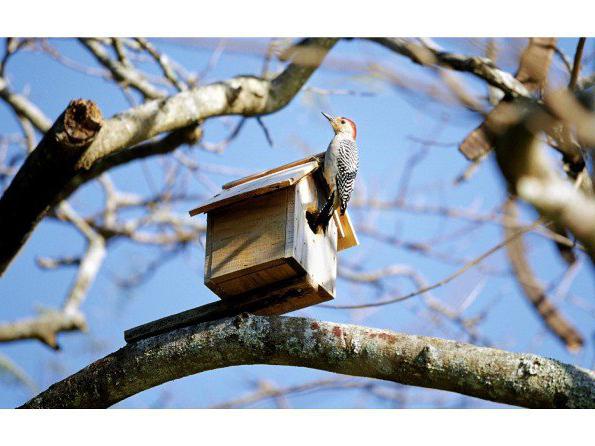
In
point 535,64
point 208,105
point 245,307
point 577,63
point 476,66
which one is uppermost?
point 535,64

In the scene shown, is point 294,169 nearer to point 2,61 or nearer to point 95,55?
A: point 95,55

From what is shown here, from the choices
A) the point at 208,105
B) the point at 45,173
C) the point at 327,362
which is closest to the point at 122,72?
the point at 208,105

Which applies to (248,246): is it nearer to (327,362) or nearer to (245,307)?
(245,307)

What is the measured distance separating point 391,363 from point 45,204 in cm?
192

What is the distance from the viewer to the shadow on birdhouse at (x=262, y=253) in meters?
3.10

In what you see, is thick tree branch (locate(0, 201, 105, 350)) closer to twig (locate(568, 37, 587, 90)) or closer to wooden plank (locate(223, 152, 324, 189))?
wooden plank (locate(223, 152, 324, 189))

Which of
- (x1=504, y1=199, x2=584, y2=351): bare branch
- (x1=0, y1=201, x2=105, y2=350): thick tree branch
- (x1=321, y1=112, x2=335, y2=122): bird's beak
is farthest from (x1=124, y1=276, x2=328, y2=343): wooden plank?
(x1=0, y1=201, x2=105, y2=350): thick tree branch

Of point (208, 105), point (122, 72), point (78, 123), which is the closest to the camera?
point (78, 123)

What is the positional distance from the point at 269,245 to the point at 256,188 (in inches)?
10.6

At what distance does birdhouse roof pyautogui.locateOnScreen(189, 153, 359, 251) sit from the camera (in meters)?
3.22

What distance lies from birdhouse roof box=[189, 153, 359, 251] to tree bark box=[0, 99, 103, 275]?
600 mm

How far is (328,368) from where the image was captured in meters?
2.65

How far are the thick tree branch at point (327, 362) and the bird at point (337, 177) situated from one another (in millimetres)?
853

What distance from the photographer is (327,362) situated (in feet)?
8.63
